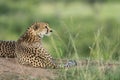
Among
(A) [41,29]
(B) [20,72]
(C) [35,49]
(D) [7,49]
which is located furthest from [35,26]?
(B) [20,72]

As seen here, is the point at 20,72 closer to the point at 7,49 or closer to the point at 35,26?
the point at 35,26

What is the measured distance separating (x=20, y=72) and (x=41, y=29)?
30.7 inches

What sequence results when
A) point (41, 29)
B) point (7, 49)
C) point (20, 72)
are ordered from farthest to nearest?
1. point (7, 49)
2. point (41, 29)
3. point (20, 72)

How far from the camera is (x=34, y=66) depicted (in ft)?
22.5

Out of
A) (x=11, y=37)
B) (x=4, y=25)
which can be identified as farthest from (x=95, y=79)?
(x=4, y=25)

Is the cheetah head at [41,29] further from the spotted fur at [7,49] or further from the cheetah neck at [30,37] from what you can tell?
the spotted fur at [7,49]

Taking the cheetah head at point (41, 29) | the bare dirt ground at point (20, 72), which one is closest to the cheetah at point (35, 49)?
the cheetah head at point (41, 29)

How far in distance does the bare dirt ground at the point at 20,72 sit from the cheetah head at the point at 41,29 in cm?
41

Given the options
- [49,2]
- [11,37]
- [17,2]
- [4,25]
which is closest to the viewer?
[11,37]

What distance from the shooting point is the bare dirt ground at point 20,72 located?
6152 mm

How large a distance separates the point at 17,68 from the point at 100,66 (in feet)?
2.70

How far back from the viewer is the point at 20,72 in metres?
6.35

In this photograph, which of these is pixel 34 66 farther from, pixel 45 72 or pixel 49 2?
pixel 49 2

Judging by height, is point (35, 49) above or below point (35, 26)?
below
